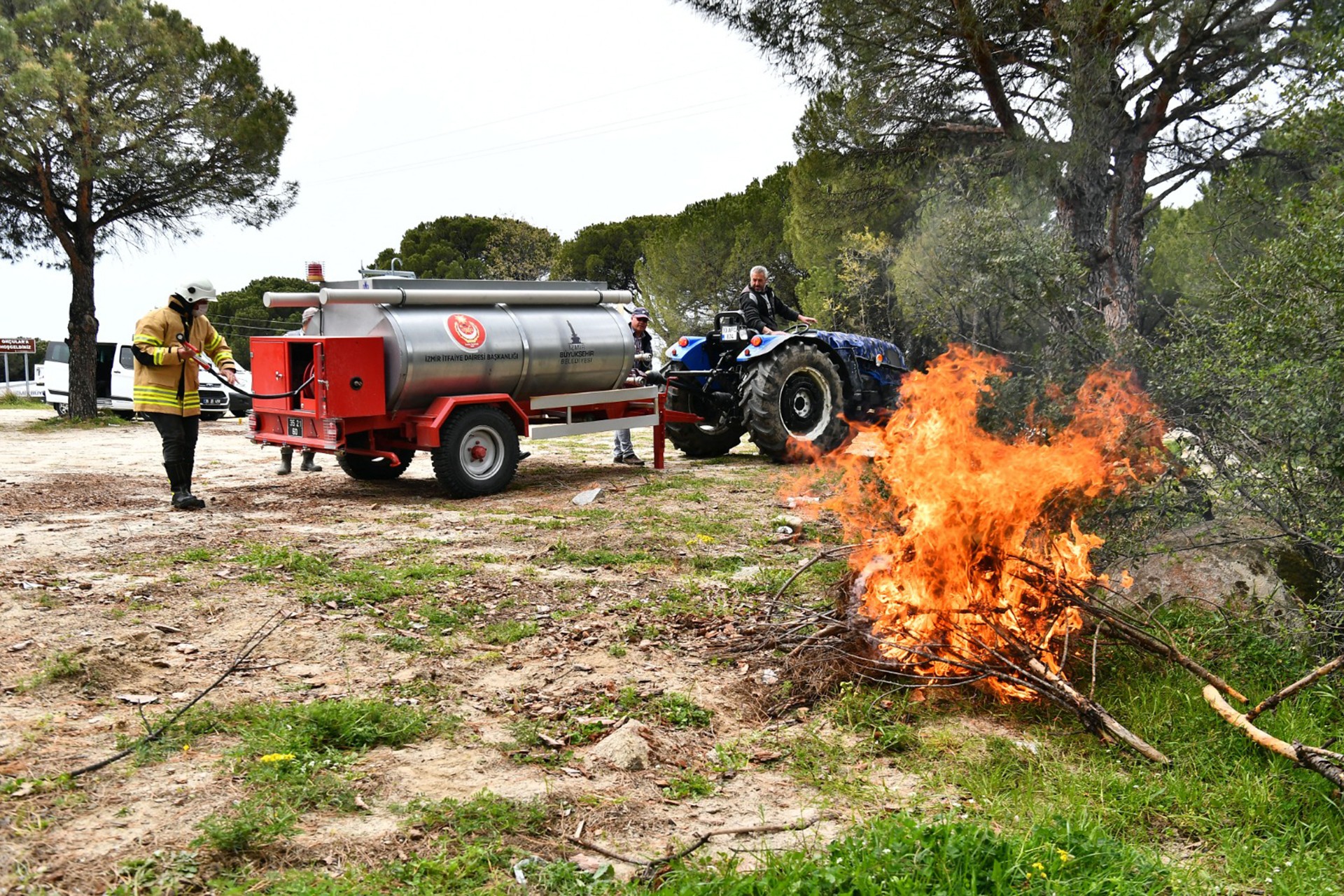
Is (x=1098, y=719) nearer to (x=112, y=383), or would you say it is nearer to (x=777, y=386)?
(x=777, y=386)

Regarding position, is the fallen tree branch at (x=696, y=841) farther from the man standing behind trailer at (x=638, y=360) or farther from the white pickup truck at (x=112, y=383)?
the white pickup truck at (x=112, y=383)

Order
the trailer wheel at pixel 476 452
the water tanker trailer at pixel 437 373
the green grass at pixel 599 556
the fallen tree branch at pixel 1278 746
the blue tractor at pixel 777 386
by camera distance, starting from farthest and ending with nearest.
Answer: the blue tractor at pixel 777 386 < the trailer wheel at pixel 476 452 < the water tanker trailer at pixel 437 373 < the green grass at pixel 599 556 < the fallen tree branch at pixel 1278 746

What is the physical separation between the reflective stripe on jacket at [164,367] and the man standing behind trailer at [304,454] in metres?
1.10

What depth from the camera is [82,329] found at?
70.8 ft

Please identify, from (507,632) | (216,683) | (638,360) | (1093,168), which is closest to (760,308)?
(638,360)

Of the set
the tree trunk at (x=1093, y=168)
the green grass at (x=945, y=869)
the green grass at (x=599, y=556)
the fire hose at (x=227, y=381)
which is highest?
the tree trunk at (x=1093, y=168)

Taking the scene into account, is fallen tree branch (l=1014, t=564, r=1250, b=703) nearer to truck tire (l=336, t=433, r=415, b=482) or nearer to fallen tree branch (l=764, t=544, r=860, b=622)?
fallen tree branch (l=764, t=544, r=860, b=622)

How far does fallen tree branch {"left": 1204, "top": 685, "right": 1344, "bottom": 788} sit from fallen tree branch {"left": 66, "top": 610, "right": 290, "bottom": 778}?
14.0ft

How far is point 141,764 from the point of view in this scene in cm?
365

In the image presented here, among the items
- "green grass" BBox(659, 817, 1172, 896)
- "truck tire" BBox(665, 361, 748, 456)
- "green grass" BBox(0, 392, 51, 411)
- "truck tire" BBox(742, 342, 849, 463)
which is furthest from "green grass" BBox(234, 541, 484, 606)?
"green grass" BBox(0, 392, 51, 411)

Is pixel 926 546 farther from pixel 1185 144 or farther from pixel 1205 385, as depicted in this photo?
pixel 1185 144

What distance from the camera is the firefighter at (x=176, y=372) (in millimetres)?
8742

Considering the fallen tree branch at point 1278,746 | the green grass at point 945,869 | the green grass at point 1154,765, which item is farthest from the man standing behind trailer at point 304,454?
the fallen tree branch at point 1278,746

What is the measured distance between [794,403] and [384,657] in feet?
25.4
